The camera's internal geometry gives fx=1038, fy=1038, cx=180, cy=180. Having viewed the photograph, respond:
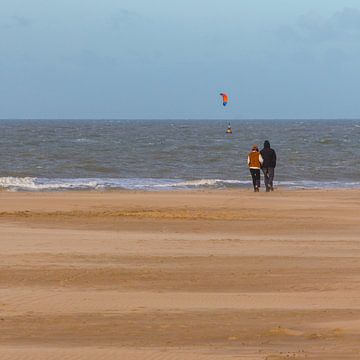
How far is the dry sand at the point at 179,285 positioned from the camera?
8242 millimetres

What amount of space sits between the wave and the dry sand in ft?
31.2

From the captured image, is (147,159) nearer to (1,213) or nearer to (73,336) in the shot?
(1,213)

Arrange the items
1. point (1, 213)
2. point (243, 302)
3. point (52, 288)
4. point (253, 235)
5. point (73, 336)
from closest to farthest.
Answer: point (73, 336) → point (243, 302) → point (52, 288) → point (253, 235) → point (1, 213)

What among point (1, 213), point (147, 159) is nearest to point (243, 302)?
point (1, 213)

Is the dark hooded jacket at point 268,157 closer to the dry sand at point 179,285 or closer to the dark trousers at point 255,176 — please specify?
the dark trousers at point 255,176

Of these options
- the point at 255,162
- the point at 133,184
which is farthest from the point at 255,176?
the point at 133,184

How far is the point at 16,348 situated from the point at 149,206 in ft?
44.9

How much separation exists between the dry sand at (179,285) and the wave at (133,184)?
31.2 ft

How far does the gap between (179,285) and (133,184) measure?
2081 cm

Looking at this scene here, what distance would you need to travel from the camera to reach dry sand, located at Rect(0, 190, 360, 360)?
8.24 m

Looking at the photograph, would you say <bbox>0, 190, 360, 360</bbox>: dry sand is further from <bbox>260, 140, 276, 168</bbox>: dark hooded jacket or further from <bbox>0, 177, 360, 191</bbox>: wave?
<bbox>0, 177, 360, 191</bbox>: wave

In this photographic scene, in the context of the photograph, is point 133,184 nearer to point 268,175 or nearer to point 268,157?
point 268,175

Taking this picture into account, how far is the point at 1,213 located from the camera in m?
19.8

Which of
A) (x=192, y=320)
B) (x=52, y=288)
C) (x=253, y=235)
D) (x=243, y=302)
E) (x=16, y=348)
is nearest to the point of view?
(x=16, y=348)
